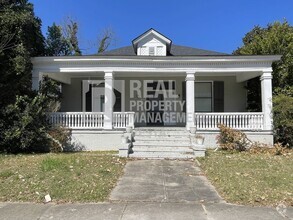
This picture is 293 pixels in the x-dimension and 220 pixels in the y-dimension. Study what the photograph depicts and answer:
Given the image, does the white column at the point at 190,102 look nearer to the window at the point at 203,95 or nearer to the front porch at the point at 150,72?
the front porch at the point at 150,72

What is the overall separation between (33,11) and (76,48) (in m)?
23.6

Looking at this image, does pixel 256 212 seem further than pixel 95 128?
No

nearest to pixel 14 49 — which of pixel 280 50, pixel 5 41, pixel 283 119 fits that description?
pixel 5 41

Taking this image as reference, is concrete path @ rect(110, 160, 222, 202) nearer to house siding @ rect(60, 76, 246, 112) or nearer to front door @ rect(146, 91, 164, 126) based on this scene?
front door @ rect(146, 91, 164, 126)

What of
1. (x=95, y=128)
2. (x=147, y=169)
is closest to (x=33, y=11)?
(x=95, y=128)

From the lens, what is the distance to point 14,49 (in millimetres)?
10578

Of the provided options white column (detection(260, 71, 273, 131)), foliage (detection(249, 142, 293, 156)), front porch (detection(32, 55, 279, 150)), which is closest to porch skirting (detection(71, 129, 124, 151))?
front porch (detection(32, 55, 279, 150))

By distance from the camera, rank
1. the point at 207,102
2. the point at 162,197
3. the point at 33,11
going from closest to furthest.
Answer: the point at 162,197 < the point at 33,11 < the point at 207,102

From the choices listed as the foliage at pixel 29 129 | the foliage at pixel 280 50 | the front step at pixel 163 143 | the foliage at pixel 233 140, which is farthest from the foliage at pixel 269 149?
the foliage at pixel 29 129

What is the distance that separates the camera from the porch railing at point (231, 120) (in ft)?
40.6

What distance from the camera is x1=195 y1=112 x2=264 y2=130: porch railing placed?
12.4 metres

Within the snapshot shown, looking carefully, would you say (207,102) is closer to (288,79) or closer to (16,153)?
(288,79)

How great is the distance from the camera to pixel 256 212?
478 cm

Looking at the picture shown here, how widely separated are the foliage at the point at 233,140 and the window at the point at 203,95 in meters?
3.58
